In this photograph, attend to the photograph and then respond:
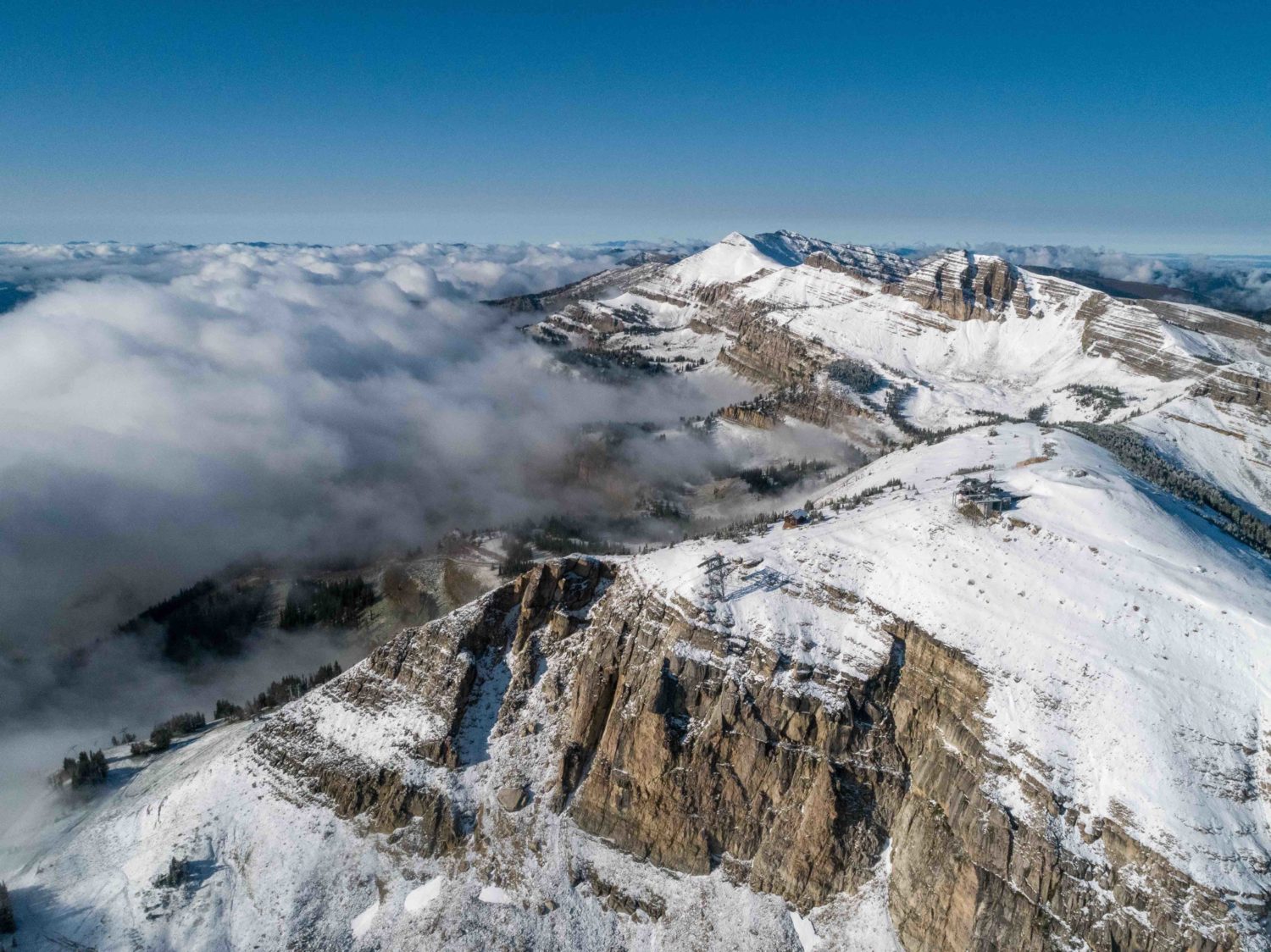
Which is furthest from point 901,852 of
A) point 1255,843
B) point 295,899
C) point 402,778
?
point 295,899

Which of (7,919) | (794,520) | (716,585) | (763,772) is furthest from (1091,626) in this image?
(7,919)

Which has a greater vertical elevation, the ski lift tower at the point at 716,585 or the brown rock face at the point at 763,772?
the ski lift tower at the point at 716,585

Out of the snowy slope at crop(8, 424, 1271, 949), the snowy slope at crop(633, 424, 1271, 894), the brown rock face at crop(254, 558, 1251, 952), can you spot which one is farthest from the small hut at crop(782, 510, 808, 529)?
the brown rock face at crop(254, 558, 1251, 952)

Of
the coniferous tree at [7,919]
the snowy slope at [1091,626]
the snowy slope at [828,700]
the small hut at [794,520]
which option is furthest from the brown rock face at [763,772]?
the coniferous tree at [7,919]

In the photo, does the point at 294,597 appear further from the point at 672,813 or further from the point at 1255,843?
the point at 1255,843

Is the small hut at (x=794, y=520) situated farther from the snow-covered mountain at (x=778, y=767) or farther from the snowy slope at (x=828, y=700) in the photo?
the snowy slope at (x=828, y=700)
